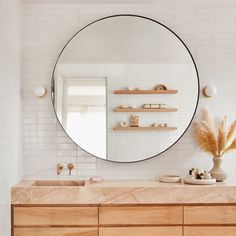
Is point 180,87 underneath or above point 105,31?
underneath

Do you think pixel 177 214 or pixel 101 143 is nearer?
pixel 177 214

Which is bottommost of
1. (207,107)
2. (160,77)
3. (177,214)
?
(177,214)

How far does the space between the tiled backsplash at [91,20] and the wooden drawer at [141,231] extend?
51 cm

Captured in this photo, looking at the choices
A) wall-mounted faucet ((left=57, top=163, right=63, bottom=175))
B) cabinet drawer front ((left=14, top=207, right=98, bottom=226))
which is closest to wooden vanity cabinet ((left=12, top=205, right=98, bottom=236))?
cabinet drawer front ((left=14, top=207, right=98, bottom=226))

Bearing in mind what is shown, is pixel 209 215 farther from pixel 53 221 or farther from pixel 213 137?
pixel 53 221

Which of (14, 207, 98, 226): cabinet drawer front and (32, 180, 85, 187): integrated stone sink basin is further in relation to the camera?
(32, 180, 85, 187): integrated stone sink basin

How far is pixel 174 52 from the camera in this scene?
3484 mm

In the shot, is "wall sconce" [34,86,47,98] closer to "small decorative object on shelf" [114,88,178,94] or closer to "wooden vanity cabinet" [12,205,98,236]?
"small decorative object on shelf" [114,88,178,94]

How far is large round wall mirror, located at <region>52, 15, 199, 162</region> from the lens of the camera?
3.46 meters

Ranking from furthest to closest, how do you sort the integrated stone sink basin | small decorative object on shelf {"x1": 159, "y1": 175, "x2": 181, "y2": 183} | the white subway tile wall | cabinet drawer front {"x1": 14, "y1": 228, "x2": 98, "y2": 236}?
the integrated stone sink basin
small decorative object on shelf {"x1": 159, "y1": 175, "x2": 181, "y2": 183}
cabinet drawer front {"x1": 14, "y1": 228, "x2": 98, "y2": 236}
the white subway tile wall

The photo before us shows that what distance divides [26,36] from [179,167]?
163 centimetres

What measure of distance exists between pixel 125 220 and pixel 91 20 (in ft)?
5.26

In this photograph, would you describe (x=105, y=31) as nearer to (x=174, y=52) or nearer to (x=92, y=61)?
(x=92, y=61)

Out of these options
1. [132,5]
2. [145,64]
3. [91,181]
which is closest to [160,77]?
[145,64]
